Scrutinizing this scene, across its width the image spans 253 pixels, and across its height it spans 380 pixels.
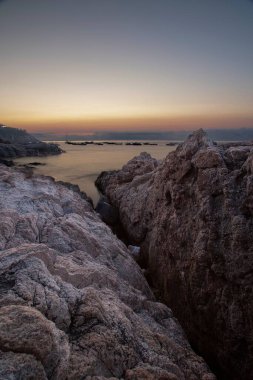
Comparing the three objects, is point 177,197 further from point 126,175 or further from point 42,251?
point 126,175

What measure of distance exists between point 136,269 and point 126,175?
16.7 m

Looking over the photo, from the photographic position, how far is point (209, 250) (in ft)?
29.8

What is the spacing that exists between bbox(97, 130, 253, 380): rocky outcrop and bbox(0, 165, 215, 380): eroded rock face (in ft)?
5.75

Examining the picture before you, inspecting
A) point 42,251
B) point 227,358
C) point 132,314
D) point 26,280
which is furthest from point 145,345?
point 227,358

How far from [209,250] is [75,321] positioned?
520 centimetres

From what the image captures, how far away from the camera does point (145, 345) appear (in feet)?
18.4

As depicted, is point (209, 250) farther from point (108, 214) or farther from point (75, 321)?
point (108, 214)

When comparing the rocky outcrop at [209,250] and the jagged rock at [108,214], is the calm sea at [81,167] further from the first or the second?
the rocky outcrop at [209,250]

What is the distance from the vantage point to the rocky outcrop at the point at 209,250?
8078mm

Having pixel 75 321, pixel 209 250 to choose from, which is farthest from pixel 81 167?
pixel 75 321

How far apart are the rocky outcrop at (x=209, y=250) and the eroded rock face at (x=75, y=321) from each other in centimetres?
175

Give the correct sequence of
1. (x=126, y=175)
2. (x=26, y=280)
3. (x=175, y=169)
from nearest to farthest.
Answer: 1. (x=26, y=280)
2. (x=175, y=169)
3. (x=126, y=175)

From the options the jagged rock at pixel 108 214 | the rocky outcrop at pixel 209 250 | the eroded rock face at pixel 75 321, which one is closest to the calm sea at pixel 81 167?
the jagged rock at pixel 108 214

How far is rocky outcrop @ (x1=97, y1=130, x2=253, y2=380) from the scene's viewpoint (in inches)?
318
